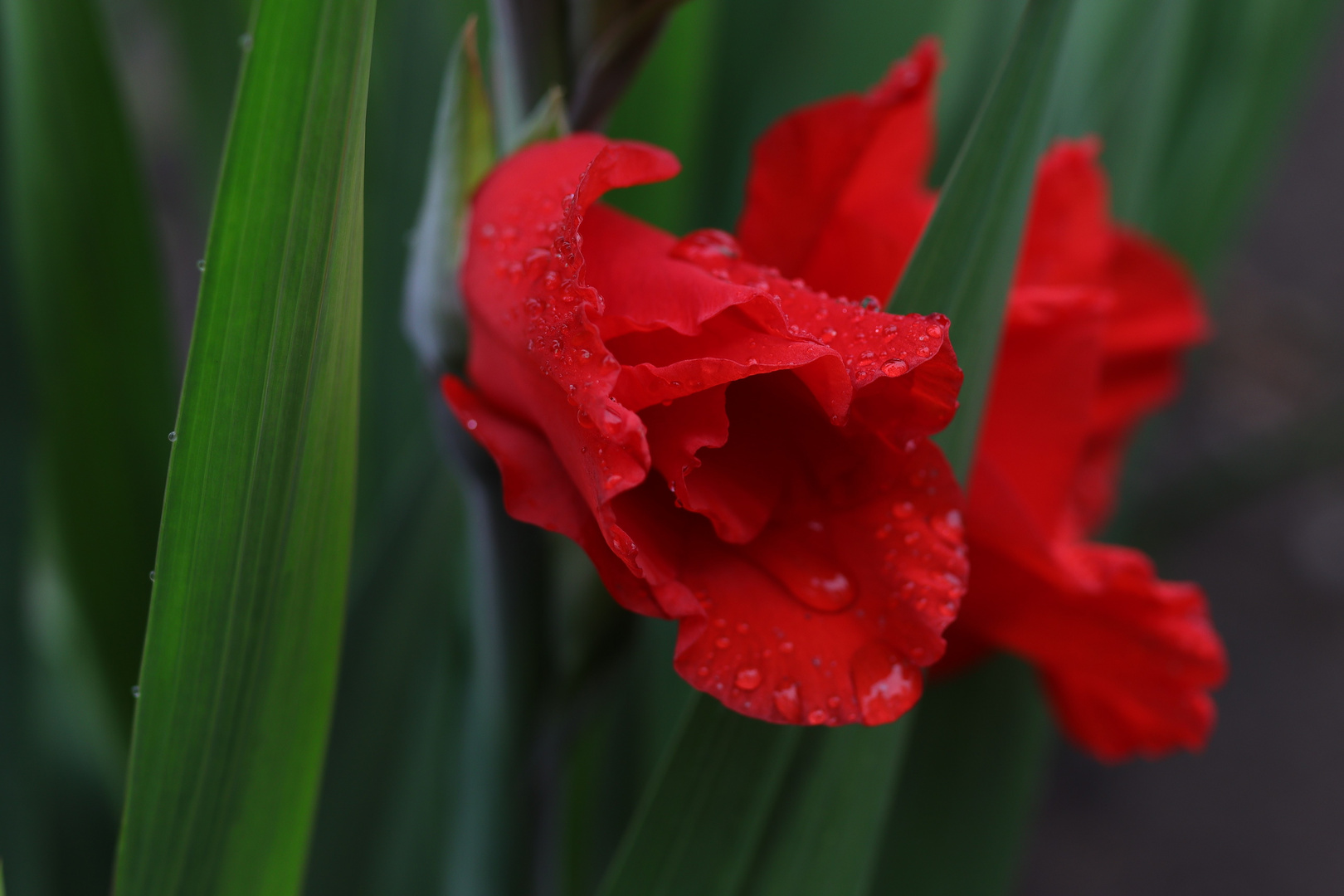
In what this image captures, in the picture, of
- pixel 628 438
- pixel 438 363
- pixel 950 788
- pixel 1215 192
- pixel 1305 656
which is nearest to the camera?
pixel 628 438

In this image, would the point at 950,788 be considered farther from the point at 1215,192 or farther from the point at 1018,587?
the point at 1215,192

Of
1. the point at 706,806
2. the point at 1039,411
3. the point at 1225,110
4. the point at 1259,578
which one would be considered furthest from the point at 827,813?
the point at 1259,578

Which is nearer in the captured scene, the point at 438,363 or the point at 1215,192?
the point at 438,363

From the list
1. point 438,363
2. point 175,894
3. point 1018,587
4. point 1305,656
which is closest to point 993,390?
point 1018,587

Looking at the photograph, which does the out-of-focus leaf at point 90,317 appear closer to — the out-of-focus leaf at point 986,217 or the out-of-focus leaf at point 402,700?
the out-of-focus leaf at point 402,700

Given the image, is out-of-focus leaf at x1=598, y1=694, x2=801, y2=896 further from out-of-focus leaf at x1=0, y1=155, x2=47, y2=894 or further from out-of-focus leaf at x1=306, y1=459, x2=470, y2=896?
out-of-focus leaf at x1=0, y1=155, x2=47, y2=894

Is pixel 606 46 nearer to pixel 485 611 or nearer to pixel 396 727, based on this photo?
pixel 485 611
